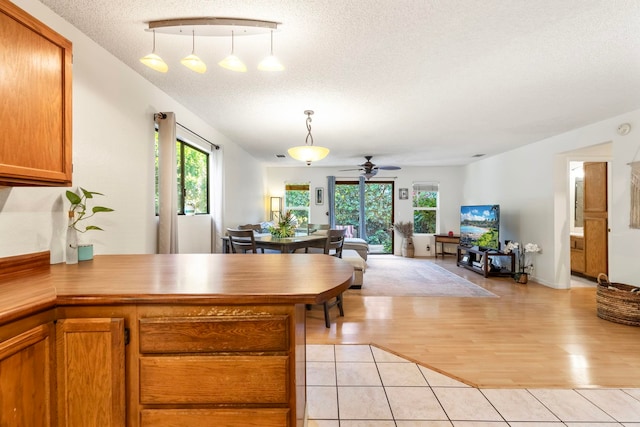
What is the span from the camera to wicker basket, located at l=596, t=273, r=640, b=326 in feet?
10.0

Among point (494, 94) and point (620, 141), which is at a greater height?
point (494, 94)

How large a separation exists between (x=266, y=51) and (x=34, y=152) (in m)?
1.51

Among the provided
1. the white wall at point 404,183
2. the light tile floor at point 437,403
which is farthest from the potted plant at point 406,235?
the light tile floor at point 437,403

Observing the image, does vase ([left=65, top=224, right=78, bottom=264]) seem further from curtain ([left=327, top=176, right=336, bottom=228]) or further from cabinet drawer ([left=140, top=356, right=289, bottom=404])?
curtain ([left=327, top=176, right=336, bottom=228])

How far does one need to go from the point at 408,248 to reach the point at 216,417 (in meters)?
7.02

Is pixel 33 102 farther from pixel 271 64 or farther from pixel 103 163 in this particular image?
pixel 271 64

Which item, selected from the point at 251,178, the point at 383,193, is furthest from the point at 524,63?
the point at 383,193

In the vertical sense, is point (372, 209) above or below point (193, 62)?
below

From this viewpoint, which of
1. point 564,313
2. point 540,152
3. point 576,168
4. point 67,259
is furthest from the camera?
point 576,168

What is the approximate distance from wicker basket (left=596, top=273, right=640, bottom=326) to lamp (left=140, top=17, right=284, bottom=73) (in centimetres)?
399

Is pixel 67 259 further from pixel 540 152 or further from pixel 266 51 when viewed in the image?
→ pixel 540 152

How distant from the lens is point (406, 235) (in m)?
7.74

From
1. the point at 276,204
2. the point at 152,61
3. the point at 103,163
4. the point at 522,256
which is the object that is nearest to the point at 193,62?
the point at 152,61

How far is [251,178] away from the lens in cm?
620
